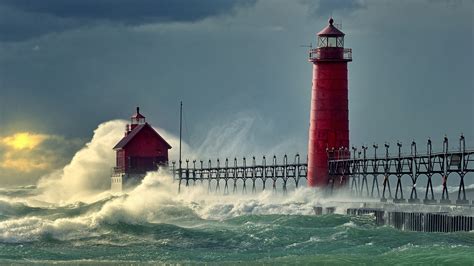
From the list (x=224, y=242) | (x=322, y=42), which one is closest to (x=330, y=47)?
(x=322, y=42)

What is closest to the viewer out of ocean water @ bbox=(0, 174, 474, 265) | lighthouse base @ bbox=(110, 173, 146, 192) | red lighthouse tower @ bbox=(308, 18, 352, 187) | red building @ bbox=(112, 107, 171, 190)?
ocean water @ bbox=(0, 174, 474, 265)

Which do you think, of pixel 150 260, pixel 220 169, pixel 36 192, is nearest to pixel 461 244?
pixel 150 260

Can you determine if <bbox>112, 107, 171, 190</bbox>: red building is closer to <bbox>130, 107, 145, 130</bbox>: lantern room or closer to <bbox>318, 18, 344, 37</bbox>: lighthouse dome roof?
<bbox>130, 107, 145, 130</bbox>: lantern room

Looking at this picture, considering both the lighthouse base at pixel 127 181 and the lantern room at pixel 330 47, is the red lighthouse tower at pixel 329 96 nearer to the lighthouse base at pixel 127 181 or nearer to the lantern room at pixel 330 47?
the lantern room at pixel 330 47

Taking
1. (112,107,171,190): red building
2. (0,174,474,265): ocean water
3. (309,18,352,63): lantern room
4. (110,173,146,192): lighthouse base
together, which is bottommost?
(0,174,474,265): ocean water

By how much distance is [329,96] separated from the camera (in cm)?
5722

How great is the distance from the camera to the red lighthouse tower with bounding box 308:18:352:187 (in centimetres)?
5734

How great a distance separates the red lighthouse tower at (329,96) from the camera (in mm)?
57344

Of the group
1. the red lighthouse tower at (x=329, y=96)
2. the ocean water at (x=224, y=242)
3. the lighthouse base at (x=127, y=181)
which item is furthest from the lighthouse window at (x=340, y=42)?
the lighthouse base at (x=127, y=181)

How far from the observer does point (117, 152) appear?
278 ft

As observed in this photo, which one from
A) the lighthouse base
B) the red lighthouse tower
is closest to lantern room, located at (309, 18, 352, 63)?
the red lighthouse tower

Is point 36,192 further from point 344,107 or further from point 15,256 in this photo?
point 15,256

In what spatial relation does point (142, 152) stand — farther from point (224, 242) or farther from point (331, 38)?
point (224, 242)

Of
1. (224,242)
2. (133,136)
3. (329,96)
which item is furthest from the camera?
(133,136)
